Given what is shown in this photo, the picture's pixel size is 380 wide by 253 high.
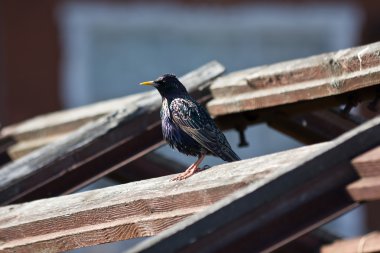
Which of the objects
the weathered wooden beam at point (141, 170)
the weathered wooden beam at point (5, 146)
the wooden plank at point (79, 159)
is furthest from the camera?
the weathered wooden beam at point (5, 146)

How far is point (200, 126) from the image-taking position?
16.8ft

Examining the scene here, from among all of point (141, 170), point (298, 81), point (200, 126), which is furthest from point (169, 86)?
point (298, 81)

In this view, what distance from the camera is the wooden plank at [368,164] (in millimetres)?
2950

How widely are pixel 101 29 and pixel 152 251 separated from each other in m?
7.25

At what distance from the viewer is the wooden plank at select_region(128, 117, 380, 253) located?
9.53ft

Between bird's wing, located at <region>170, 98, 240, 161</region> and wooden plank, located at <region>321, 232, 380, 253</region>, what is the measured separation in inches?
24.5

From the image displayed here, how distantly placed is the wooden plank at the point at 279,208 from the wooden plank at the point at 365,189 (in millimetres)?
18

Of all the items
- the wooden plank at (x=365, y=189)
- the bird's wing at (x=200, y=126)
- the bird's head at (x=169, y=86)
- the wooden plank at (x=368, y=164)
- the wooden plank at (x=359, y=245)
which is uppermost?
the wooden plank at (x=368, y=164)

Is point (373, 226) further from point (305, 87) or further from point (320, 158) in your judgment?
point (320, 158)

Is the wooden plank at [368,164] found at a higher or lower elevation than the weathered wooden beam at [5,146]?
higher

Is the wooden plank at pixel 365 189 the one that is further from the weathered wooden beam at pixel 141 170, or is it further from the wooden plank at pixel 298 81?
the weathered wooden beam at pixel 141 170

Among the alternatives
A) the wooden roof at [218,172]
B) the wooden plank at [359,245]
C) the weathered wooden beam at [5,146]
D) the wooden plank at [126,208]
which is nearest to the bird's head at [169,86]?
the wooden roof at [218,172]

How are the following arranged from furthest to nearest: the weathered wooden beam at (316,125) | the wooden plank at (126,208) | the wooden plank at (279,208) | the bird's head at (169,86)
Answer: the bird's head at (169,86) < the weathered wooden beam at (316,125) < the wooden plank at (126,208) < the wooden plank at (279,208)

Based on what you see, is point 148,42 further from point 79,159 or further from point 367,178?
point 367,178
